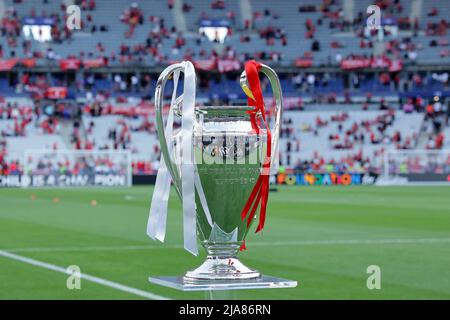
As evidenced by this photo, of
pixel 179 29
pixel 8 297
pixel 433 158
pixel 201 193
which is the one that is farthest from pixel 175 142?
pixel 179 29

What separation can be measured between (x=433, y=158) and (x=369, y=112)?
8.76 m

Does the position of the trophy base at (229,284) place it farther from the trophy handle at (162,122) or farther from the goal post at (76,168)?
the goal post at (76,168)

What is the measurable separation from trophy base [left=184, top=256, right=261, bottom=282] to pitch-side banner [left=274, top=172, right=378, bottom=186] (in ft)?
159

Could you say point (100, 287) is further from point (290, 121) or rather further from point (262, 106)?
point (290, 121)

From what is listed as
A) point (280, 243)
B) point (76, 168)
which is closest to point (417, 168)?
point (76, 168)

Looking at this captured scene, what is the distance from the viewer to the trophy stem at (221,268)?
4223 mm

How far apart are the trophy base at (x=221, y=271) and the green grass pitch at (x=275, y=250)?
1.41m

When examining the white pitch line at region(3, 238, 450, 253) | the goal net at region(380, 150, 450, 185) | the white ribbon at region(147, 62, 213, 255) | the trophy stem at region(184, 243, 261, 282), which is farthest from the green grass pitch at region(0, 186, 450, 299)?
the goal net at region(380, 150, 450, 185)

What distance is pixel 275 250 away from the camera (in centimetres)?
1642

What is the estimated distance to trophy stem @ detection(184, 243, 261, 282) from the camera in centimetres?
422

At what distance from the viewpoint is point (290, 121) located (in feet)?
196

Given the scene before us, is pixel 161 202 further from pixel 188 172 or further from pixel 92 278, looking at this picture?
pixel 92 278

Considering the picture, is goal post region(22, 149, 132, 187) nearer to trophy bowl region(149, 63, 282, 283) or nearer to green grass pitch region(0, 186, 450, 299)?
green grass pitch region(0, 186, 450, 299)

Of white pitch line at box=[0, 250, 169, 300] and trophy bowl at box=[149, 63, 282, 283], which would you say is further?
white pitch line at box=[0, 250, 169, 300]
